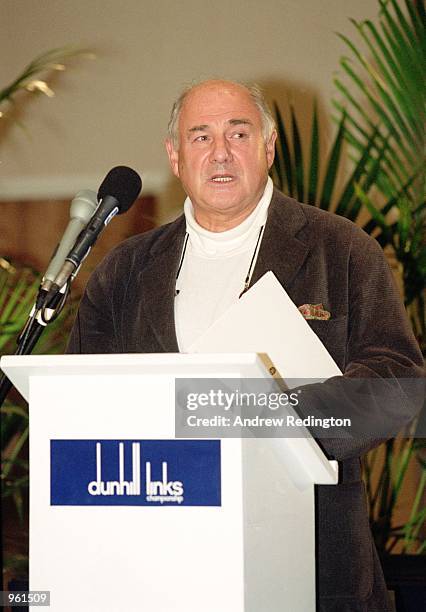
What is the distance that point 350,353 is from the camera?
1.85 metres

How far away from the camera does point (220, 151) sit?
2.00 meters

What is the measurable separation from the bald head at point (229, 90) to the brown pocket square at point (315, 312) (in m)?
0.45

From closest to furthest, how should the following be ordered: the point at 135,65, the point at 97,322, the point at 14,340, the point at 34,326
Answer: the point at 34,326, the point at 97,322, the point at 14,340, the point at 135,65

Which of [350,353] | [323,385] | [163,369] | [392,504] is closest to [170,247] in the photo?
[350,353]

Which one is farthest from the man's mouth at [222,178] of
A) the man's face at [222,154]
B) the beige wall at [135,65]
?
the beige wall at [135,65]

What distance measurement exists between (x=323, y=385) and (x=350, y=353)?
324 mm

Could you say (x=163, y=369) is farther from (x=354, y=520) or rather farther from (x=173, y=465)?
(x=354, y=520)

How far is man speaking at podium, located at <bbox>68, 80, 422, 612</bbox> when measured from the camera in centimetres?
182

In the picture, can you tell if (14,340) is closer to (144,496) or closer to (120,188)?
(120,188)

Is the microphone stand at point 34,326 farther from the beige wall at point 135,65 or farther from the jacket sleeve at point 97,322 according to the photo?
the beige wall at point 135,65

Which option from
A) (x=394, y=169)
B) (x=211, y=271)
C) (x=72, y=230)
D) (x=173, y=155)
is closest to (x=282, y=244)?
(x=211, y=271)

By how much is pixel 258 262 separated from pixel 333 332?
237mm

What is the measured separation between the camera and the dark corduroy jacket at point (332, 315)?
5.82ft

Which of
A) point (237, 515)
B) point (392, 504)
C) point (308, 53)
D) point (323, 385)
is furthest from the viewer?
point (308, 53)
